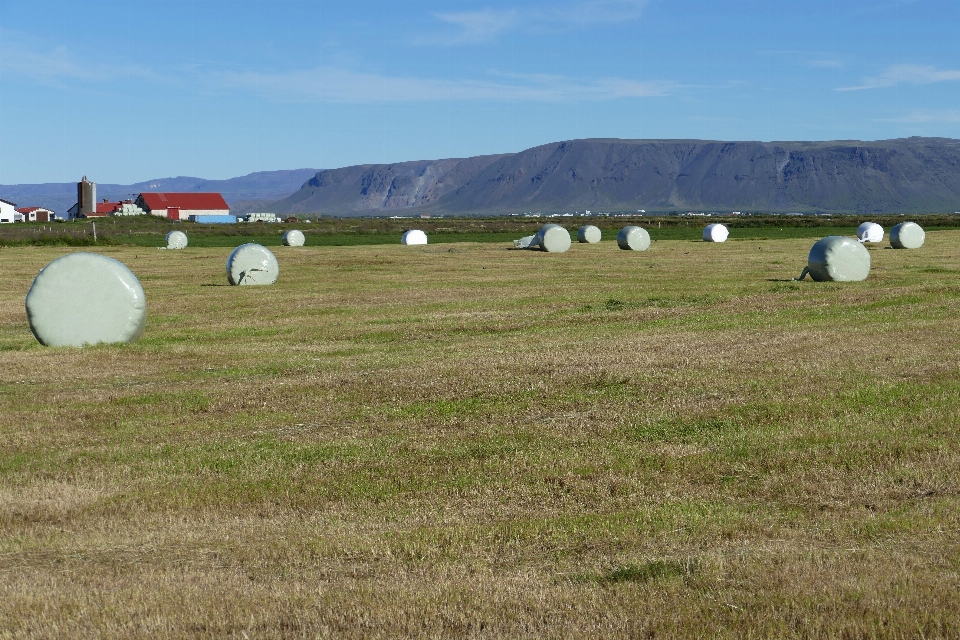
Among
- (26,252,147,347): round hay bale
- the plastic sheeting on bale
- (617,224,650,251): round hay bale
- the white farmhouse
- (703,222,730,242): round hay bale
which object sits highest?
the white farmhouse

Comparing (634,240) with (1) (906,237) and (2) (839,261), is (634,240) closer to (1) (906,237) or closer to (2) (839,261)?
(1) (906,237)

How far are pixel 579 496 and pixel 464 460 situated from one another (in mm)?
1732

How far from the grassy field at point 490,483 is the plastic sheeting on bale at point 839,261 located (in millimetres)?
10687

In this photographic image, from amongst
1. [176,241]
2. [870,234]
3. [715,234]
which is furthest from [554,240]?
[176,241]

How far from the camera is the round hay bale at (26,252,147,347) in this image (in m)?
22.1

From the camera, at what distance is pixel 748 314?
25453 mm

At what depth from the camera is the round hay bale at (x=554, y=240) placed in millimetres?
60375

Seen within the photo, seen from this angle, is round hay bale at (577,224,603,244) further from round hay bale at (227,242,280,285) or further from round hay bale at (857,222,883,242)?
round hay bale at (227,242,280,285)

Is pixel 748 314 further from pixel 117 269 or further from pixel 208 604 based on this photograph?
pixel 208 604

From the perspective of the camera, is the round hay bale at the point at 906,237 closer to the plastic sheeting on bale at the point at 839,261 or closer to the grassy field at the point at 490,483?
the plastic sheeting on bale at the point at 839,261

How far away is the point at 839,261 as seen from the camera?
112 feet

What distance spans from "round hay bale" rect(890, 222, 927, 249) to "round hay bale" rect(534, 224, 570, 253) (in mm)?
16960

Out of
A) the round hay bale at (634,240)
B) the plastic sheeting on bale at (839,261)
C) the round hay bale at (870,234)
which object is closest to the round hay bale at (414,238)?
the round hay bale at (634,240)

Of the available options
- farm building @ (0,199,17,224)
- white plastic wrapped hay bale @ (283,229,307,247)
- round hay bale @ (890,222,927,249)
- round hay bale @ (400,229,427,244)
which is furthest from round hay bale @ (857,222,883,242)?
farm building @ (0,199,17,224)
